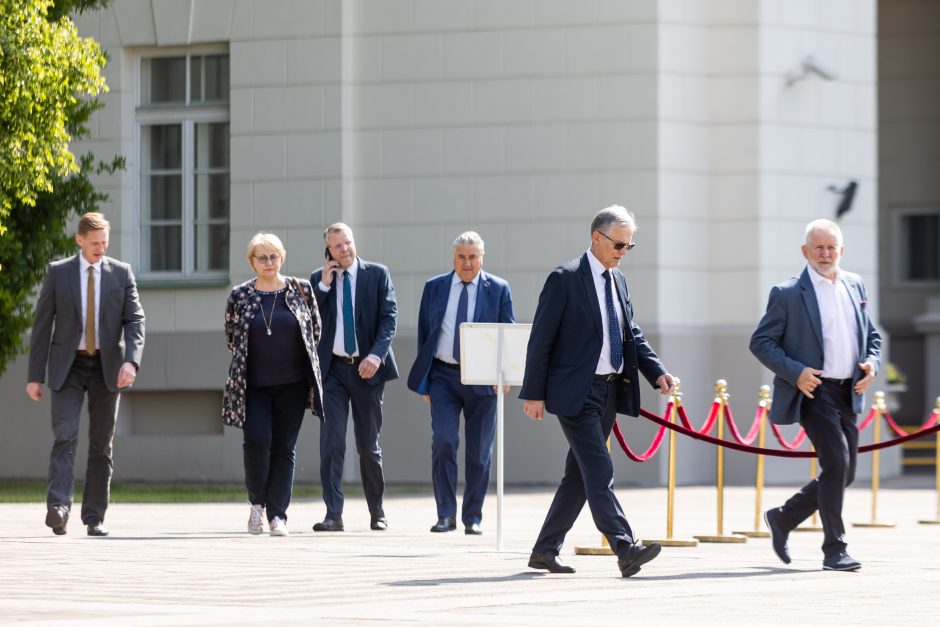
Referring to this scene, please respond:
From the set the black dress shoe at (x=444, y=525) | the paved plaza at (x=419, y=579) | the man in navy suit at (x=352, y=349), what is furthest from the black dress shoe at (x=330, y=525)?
the black dress shoe at (x=444, y=525)

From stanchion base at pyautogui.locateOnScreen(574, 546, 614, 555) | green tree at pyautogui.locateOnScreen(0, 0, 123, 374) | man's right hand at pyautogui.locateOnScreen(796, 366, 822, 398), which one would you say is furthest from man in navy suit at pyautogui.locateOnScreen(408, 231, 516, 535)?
green tree at pyautogui.locateOnScreen(0, 0, 123, 374)

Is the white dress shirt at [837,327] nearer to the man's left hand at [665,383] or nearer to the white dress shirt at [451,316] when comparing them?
the man's left hand at [665,383]

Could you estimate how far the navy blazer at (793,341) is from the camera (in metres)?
10.0

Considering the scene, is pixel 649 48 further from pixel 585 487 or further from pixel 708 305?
pixel 585 487

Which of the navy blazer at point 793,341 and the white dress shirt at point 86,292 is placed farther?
the white dress shirt at point 86,292

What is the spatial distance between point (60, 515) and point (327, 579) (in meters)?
3.13

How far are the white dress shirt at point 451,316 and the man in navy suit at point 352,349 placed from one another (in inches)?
13.4

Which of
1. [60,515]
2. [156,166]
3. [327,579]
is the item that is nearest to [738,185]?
[156,166]

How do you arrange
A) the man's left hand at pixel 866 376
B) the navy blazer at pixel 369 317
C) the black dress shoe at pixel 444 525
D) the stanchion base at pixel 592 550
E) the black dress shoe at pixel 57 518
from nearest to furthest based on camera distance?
the man's left hand at pixel 866 376, the stanchion base at pixel 592 550, the black dress shoe at pixel 57 518, the black dress shoe at pixel 444 525, the navy blazer at pixel 369 317

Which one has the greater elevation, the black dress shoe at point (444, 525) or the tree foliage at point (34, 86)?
the tree foliage at point (34, 86)

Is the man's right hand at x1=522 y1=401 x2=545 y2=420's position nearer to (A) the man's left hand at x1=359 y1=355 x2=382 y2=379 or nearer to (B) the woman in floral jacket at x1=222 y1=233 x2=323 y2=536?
(B) the woman in floral jacket at x1=222 y1=233 x2=323 y2=536

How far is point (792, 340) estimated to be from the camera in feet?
33.2

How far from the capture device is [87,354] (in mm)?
11734

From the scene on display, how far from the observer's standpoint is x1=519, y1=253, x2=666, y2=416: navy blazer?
364 inches
